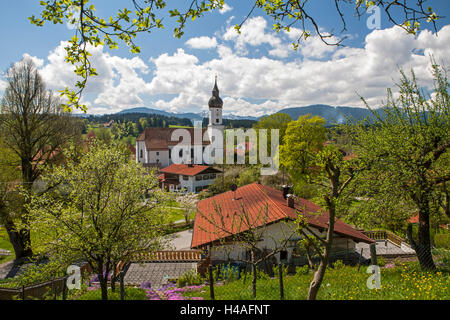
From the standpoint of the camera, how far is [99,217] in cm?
710

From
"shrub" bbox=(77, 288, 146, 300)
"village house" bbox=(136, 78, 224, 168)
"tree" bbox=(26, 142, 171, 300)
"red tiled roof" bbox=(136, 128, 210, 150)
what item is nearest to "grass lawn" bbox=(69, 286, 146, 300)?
"shrub" bbox=(77, 288, 146, 300)

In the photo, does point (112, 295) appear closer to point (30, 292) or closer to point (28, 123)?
point (30, 292)

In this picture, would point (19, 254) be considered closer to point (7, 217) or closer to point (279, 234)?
point (7, 217)

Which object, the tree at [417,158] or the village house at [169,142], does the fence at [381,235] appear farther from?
the village house at [169,142]

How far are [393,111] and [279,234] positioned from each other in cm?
820

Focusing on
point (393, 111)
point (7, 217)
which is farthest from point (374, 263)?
point (7, 217)

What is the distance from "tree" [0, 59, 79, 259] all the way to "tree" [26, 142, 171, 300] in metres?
11.3

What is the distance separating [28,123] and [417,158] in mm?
21815

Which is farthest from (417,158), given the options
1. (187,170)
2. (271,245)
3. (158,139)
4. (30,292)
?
(158,139)

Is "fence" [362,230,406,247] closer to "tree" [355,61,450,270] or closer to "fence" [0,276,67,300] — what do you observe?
"tree" [355,61,450,270]

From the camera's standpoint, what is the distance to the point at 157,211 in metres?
8.16

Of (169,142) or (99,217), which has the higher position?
(169,142)

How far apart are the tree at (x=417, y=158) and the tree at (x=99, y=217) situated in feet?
23.6

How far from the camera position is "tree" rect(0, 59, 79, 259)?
56.0ft
